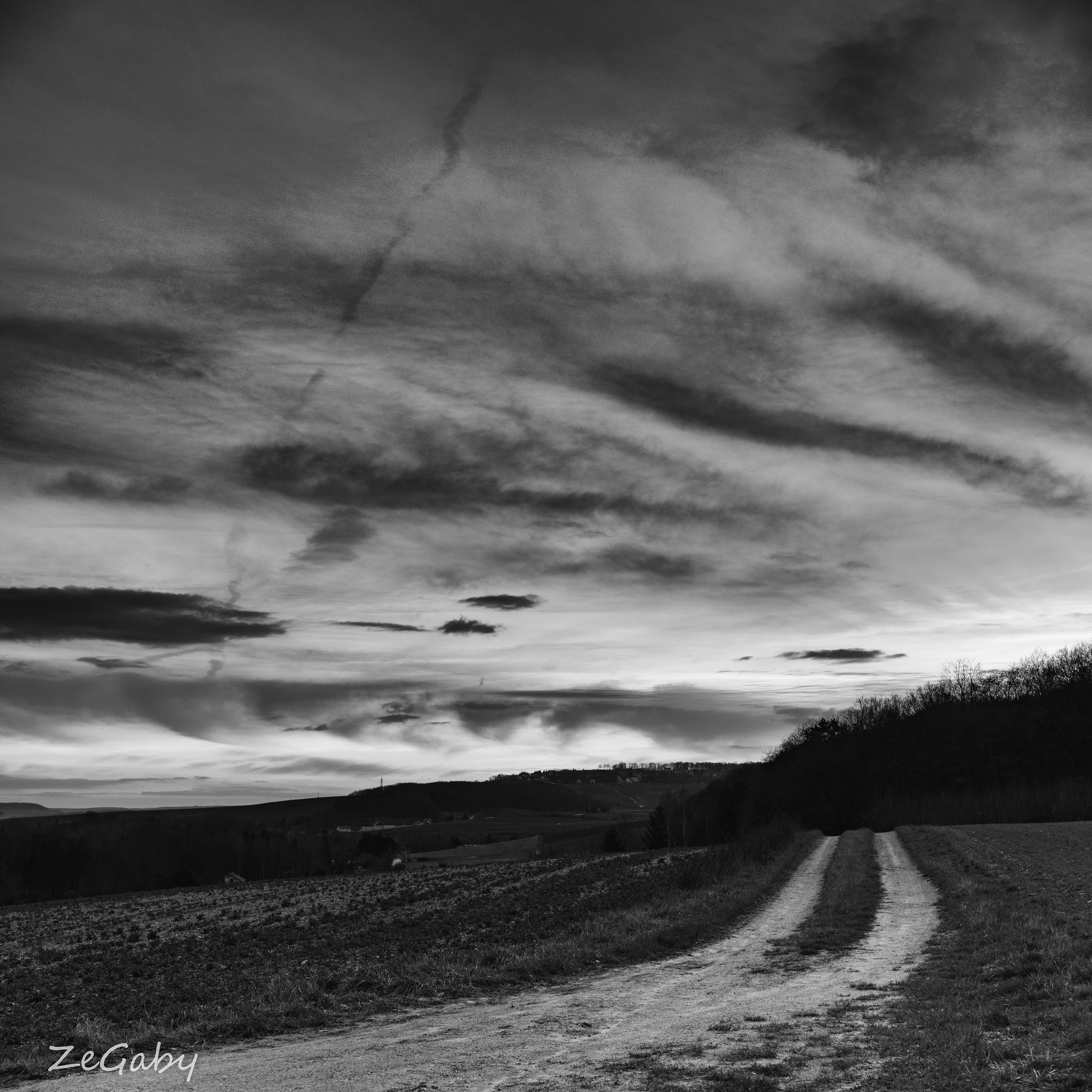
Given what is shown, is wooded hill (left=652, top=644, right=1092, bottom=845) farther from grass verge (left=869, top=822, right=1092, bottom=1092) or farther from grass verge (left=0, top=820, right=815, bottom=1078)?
grass verge (left=869, top=822, right=1092, bottom=1092)

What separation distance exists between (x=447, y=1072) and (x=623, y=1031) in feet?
12.1

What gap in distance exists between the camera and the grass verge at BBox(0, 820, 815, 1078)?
16.5 meters

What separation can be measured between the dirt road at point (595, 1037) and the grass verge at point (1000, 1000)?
0.98m

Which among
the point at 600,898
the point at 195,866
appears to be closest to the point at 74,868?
the point at 195,866

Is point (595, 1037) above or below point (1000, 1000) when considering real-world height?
below

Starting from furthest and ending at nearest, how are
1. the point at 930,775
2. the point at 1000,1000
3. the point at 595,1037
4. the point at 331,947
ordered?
the point at 930,775, the point at 331,947, the point at 1000,1000, the point at 595,1037

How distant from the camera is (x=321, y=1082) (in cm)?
1190

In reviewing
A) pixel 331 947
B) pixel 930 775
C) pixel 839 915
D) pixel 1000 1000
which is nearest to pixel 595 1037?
pixel 1000 1000

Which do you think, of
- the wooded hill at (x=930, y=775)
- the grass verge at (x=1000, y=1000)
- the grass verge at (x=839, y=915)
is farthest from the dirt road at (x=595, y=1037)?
the wooded hill at (x=930, y=775)

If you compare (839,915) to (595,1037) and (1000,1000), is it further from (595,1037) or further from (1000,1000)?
(595,1037)

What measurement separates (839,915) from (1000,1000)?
1546 cm

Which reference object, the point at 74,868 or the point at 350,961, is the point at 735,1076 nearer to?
the point at 350,961

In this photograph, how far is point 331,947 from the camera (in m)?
30.6

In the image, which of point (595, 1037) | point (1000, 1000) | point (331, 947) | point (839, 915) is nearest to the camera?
point (595, 1037)
